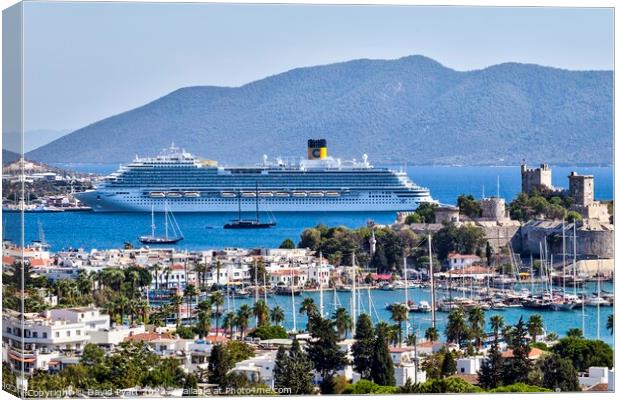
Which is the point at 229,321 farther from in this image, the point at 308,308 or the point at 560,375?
the point at 560,375

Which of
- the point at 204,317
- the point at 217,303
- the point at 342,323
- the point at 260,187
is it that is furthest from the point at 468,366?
the point at 260,187

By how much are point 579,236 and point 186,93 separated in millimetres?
7576

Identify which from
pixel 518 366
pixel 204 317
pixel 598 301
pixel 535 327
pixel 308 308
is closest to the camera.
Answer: pixel 518 366

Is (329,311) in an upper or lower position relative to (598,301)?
lower

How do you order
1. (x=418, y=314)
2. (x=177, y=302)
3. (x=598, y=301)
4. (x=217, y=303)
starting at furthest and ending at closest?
(x=598, y=301) → (x=418, y=314) → (x=177, y=302) → (x=217, y=303)

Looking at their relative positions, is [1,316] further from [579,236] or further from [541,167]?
[541,167]

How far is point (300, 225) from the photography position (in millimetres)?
47000

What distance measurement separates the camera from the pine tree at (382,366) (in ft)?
57.3

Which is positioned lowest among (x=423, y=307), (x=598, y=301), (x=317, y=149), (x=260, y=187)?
(x=423, y=307)

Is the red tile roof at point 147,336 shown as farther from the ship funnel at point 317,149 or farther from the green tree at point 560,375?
the ship funnel at point 317,149

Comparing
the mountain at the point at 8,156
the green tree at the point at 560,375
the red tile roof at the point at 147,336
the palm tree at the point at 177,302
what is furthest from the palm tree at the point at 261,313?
the mountain at the point at 8,156

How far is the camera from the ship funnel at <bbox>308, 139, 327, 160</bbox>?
5281cm

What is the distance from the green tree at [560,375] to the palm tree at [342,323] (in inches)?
143

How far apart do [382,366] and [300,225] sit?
1156 inches
